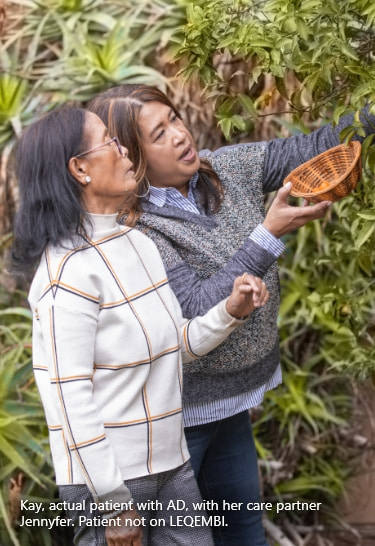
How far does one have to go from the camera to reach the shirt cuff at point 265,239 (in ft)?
6.13

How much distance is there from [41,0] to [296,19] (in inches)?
83.5

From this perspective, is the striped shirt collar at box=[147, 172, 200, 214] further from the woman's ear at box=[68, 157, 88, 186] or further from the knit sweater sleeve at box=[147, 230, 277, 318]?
the woman's ear at box=[68, 157, 88, 186]

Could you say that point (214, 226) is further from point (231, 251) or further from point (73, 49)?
point (73, 49)

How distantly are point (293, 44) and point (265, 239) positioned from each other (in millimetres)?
401

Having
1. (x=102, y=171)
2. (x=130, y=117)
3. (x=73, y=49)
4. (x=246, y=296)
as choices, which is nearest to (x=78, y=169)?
(x=102, y=171)

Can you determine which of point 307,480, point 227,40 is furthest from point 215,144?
point 227,40

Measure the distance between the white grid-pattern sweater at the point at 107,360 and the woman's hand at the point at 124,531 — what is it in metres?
0.04

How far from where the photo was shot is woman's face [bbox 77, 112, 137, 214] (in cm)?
170

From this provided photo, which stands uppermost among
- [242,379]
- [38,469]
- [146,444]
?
[146,444]

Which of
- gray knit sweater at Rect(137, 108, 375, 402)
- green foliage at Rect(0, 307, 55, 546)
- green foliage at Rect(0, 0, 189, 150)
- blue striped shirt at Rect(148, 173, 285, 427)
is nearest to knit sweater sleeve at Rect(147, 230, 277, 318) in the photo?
gray knit sweater at Rect(137, 108, 375, 402)

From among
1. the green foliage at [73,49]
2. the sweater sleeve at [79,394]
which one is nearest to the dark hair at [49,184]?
the sweater sleeve at [79,394]

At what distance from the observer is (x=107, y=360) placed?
1652 mm

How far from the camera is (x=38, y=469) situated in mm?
2836

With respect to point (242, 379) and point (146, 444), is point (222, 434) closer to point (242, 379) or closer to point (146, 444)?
point (242, 379)
